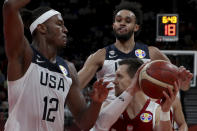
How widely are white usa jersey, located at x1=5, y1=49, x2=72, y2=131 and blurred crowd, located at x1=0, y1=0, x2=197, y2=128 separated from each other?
37.8ft

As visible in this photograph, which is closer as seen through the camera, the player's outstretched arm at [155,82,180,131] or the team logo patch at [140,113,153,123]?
the player's outstretched arm at [155,82,180,131]

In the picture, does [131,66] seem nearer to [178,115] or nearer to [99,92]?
[99,92]

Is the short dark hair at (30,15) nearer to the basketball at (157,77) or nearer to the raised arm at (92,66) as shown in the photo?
the basketball at (157,77)

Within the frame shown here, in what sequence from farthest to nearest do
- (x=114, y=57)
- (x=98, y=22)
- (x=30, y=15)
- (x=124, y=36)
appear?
(x=98, y=22), (x=114, y=57), (x=124, y=36), (x=30, y=15)

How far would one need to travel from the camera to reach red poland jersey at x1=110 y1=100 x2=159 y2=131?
346 centimetres

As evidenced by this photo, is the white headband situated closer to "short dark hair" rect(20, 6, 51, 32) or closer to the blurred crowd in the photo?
"short dark hair" rect(20, 6, 51, 32)

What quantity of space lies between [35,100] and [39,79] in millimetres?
158

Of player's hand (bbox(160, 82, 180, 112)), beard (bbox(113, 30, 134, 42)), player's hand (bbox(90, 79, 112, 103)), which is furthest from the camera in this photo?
beard (bbox(113, 30, 134, 42))

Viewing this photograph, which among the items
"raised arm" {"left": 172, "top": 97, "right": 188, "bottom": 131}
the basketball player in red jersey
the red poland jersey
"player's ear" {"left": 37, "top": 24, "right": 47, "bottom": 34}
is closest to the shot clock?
"raised arm" {"left": 172, "top": 97, "right": 188, "bottom": 131}

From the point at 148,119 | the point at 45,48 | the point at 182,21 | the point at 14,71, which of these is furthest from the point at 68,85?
the point at 182,21

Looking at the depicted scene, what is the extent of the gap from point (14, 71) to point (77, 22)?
13.5 m

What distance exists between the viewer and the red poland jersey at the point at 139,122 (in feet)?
11.3

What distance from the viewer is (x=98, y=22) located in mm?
16281

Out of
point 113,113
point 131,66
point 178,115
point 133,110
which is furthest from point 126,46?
point 113,113
